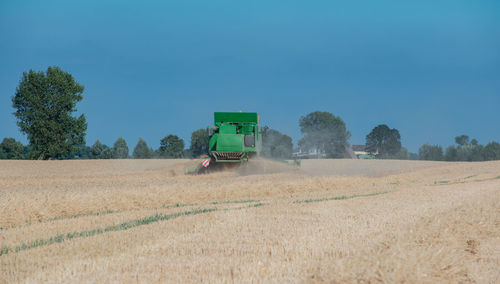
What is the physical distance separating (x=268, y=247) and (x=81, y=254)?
1857mm

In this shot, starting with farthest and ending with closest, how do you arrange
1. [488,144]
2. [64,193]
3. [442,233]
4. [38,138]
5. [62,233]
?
[488,144], [38,138], [64,193], [62,233], [442,233]

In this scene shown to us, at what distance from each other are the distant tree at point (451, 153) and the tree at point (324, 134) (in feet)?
57.2

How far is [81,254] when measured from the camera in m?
3.59

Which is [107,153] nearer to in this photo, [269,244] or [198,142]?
[198,142]

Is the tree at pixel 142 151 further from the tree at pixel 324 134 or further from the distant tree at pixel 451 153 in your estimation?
the distant tree at pixel 451 153

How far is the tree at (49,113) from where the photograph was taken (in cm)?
3356

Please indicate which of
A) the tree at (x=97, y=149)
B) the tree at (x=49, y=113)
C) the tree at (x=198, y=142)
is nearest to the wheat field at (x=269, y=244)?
the tree at (x=49, y=113)

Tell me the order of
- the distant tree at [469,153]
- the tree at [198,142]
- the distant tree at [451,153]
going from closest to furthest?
the distant tree at [469,153] < the distant tree at [451,153] < the tree at [198,142]

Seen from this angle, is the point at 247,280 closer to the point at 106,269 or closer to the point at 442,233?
the point at 106,269

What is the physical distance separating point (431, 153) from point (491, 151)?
39.5 feet

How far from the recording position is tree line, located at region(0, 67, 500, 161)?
3369 centimetres

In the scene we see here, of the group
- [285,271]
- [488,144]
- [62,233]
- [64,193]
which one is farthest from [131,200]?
[488,144]

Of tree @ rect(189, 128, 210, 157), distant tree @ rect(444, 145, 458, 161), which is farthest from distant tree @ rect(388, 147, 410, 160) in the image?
tree @ rect(189, 128, 210, 157)

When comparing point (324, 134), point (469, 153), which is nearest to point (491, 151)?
point (469, 153)
